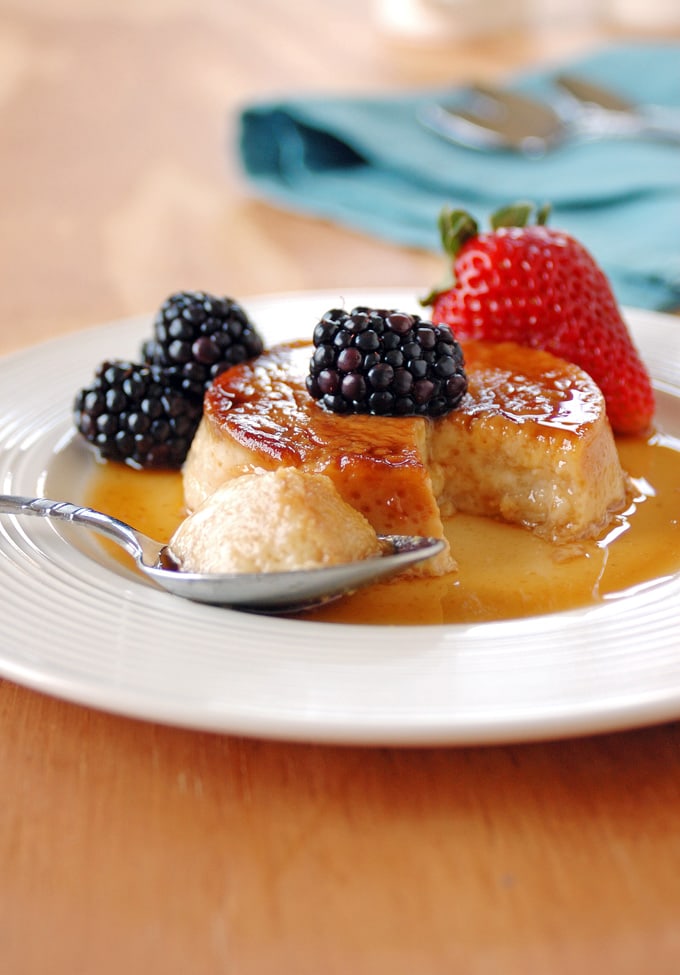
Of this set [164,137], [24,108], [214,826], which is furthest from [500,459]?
[24,108]

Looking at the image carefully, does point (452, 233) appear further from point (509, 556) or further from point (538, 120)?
point (538, 120)

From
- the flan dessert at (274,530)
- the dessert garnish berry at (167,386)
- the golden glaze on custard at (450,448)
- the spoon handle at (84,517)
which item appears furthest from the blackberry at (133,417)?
the flan dessert at (274,530)

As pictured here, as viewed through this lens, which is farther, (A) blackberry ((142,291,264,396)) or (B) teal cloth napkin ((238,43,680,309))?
(B) teal cloth napkin ((238,43,680,309))

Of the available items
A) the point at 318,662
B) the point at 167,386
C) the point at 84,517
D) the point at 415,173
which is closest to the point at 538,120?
the point at 415,173

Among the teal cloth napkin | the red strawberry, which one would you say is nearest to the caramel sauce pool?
the red strawberry

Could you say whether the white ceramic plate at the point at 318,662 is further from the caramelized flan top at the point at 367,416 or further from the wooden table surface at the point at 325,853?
the caramelized flan top at the point at 367,416

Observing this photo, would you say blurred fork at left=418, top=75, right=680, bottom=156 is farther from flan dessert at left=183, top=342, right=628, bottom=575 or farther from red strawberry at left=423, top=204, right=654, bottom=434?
flan dessert at left=183, top=342, right=628, bottom=575

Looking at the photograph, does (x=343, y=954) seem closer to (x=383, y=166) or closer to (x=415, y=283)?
(x=415, y=283)
